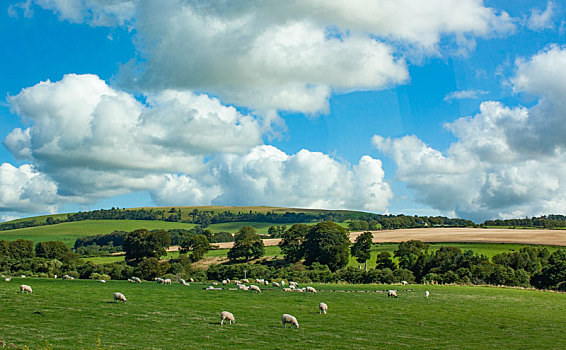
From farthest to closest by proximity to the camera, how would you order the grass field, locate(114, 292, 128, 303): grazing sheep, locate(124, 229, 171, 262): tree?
1. locate(124, 229, 171, 262): tree
2. locate(114, 292, 128, 303): grazing sheep
3. the grass field

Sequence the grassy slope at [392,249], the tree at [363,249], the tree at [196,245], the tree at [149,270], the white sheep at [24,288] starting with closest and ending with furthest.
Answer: the white sheep at [24,288] < the tree at [149,270] < the tree at [363,249] < the grassy slope at [392,249] < the tree at [196,245]

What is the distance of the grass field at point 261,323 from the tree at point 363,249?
71.0 m

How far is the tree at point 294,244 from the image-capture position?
410 feet

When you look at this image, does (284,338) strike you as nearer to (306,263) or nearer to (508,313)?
(508,313)

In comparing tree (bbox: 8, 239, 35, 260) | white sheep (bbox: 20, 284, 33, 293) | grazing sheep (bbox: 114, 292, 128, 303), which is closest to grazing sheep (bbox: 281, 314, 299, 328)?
grazing sheep (bbox: 114, 292, 128, 303)

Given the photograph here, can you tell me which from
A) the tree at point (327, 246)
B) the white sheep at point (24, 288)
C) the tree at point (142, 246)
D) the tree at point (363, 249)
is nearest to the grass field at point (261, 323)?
the white sheep at point (24, 288)

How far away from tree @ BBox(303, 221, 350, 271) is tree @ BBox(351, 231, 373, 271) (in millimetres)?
3401

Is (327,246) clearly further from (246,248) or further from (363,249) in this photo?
(246,248)

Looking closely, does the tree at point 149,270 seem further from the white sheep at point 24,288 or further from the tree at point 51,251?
the white sheep at point 24,288

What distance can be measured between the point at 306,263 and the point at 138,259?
51.9 m

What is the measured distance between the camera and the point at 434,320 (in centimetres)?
3453

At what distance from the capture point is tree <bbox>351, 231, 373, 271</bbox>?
117125mm

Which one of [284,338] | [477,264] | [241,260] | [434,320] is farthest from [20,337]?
[241,260]

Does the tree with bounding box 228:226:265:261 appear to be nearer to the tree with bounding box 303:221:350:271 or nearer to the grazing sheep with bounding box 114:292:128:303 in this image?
the tree with bounding box 303:221:350:271
